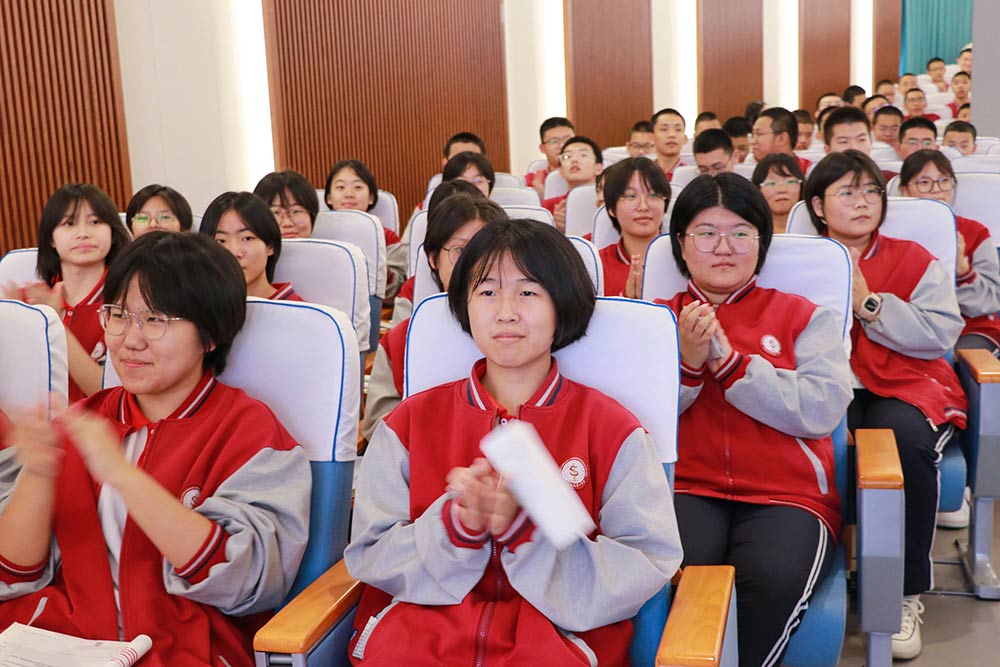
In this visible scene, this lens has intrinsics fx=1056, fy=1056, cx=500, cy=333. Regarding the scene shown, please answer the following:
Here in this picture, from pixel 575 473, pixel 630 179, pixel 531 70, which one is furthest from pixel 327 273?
pixel 531 70

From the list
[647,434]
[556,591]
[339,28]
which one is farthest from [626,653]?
[339,28]

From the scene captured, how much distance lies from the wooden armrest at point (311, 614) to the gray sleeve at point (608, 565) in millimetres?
303

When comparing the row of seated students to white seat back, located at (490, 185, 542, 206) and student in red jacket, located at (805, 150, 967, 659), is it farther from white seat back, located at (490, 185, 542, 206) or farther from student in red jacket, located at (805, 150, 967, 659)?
white seat back, located at (490, 185, 542, 206)

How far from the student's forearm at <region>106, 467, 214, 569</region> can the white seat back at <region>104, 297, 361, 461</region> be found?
1.12 feet

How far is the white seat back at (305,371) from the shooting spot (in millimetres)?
1957

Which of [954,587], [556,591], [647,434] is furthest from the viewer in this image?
[954,587]

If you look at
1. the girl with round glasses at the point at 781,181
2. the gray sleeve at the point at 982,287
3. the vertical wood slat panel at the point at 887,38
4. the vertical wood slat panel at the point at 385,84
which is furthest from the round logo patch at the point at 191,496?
the vertical wood slat panel at the point at 887,38

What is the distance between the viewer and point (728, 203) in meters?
2.40

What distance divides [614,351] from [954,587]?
1.66 m

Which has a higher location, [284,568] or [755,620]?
[284,568]

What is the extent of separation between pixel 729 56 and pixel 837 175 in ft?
35.8

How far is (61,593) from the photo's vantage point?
5.84 ft

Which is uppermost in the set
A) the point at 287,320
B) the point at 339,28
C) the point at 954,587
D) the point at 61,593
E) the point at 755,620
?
the point at 339,28

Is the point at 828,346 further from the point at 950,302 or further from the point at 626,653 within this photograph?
the point at 626,653
